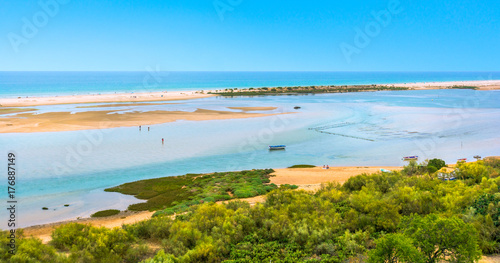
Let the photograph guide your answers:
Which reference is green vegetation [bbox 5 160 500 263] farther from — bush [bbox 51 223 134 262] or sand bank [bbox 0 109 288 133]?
sand bank [bbox 0 109 288 133]

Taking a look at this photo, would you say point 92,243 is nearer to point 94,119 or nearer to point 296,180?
point 296,180

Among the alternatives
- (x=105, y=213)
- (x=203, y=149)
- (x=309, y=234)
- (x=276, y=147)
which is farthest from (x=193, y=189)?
(x=276, y=147)

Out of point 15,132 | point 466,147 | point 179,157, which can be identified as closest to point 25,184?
point 179,157

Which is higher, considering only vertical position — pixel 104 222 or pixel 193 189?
pixel 193 189

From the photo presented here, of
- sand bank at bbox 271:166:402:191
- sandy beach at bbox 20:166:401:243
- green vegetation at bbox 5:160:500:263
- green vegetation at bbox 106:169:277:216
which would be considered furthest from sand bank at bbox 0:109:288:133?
green vegetation at bbox 5:160:500:263

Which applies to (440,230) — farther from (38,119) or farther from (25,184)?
(38,119)

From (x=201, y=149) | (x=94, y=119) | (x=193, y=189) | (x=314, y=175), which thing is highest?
(x=94, y=119)
